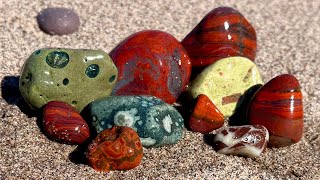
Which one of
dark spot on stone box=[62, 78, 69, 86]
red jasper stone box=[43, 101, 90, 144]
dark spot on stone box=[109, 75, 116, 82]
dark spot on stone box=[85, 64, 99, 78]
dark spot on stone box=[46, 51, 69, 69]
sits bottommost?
red jasper stone box=[43, 101, 90, 144]

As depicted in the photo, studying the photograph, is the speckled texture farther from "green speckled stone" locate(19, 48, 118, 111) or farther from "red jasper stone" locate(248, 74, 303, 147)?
"green speckled stone" locate(19, 48, 118, 111)

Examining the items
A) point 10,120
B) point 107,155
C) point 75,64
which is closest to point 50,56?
point 75,64

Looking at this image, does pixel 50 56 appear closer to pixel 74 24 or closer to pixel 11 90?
pixel 11 90

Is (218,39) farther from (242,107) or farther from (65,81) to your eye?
(65,81)

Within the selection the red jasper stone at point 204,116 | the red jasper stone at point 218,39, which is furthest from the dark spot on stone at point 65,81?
the red jasper stone at point 218,39

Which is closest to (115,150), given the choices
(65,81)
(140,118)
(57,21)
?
(140,118)

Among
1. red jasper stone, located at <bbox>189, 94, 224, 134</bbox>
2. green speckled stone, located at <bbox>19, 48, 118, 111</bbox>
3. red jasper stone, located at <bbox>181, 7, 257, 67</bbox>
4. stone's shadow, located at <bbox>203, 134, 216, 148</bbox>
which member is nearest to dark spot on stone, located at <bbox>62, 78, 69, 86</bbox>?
green speckled stone, located at <bbox>19, 48, 118, 111</bbox>
